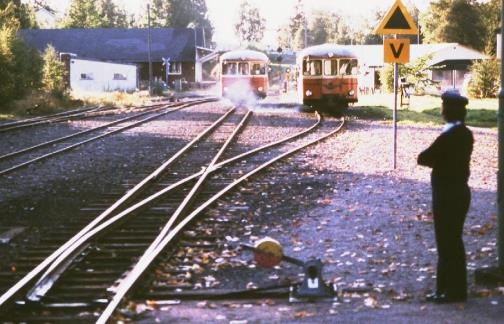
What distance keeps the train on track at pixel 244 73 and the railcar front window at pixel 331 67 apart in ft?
24.7

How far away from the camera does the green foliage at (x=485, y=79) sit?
4662 cm

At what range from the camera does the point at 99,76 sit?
62562 mm

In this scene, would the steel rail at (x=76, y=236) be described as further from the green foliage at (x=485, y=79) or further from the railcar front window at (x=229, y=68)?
the green foliage at (x=485, y=79)

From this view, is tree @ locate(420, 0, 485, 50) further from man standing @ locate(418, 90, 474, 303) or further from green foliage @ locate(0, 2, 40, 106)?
man standing @ locate(418, 90, 474, 303)

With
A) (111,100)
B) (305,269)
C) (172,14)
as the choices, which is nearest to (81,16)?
(172,14)

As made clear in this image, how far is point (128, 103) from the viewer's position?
4250 cm

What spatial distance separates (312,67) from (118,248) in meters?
23.8

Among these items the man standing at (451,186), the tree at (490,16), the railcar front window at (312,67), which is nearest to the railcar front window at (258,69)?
the railcar front window at (312,67)

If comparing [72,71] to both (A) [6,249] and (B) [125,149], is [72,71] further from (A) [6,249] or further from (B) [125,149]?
(A) [6,249]

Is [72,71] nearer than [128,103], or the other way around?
[128,103]

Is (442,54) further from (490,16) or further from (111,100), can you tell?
(111,100)

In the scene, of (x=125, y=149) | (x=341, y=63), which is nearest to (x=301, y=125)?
(x=341, y=63)

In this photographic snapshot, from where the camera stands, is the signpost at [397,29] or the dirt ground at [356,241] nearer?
the dirt ground at [356,241]

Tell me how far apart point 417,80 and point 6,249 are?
37395 mm
